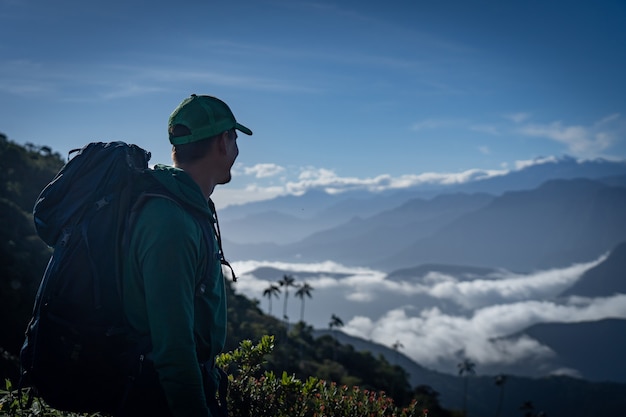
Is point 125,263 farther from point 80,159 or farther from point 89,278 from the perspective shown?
point 80,159

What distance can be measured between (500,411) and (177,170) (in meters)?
199

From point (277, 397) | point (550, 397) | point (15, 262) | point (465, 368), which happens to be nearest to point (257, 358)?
point (277, 397)

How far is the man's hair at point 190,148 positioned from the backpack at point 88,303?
29 cm

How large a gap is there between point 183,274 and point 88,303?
0.55 m

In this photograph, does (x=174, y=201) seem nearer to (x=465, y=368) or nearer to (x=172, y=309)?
(x=172, y=309)

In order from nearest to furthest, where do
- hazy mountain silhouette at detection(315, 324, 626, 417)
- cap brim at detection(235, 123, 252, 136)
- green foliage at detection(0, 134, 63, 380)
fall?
cap brim at detection(235, 123, 252, 136), green foliage at detection(0, 134, 63, 380), hazy mountain silhouette at detection(315, 324, 626, 417)

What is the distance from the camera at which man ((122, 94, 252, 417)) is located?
2.54 m

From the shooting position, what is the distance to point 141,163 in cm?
313

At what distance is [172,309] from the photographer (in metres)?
2.54

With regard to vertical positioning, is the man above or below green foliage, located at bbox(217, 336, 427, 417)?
above

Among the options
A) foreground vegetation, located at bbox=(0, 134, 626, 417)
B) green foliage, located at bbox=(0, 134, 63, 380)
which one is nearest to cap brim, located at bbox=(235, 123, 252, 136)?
foreground vegetation, located at bbox=(0, 134, 626, 417)

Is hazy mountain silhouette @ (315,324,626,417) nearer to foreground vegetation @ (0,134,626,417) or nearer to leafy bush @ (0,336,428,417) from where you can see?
foreground vegetation @ (0,134,626,417)

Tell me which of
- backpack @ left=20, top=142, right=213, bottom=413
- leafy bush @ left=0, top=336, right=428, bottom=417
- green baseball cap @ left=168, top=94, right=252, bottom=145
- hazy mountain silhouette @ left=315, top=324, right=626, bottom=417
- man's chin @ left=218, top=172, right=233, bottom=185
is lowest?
hazy mountain silhouette @ left=315, top=324, right=626, bottom=417

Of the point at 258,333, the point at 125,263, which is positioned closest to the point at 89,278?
the point at 125,263
